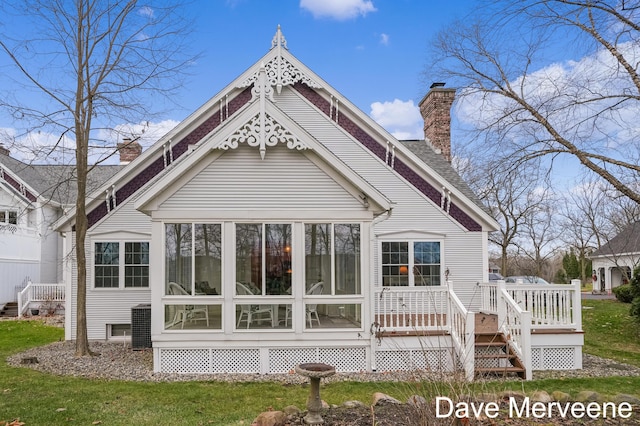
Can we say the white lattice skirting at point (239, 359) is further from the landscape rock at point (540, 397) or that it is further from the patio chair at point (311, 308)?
the landscape rock at point (540, 397)

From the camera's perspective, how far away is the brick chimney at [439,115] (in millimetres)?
14672

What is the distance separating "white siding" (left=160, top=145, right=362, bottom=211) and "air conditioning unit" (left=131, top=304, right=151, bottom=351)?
3511mm

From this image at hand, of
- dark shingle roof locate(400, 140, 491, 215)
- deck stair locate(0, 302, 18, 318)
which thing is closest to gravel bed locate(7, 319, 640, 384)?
dark shingle roof locate(400, 140, 491, 215)

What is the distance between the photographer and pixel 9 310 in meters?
19.3

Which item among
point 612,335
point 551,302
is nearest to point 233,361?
point 551,302

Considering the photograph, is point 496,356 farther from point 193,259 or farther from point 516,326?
point 193,259

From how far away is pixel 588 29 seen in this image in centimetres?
775

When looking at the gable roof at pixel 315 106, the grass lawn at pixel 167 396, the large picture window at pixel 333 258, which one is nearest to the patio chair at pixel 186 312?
the grass lawn at pixel 167 396

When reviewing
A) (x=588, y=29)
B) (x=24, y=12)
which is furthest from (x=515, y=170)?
(x=24, y=12)

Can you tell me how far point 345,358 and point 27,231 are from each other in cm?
1879

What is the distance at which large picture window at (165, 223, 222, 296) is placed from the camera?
8.74 metres

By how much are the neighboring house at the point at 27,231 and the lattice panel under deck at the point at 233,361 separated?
13510 mm

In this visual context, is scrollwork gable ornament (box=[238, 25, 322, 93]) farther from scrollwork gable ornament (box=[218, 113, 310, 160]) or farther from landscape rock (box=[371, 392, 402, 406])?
landscape rock (box=[371, 392, 402, 406])

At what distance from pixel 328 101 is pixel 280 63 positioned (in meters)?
1.60
